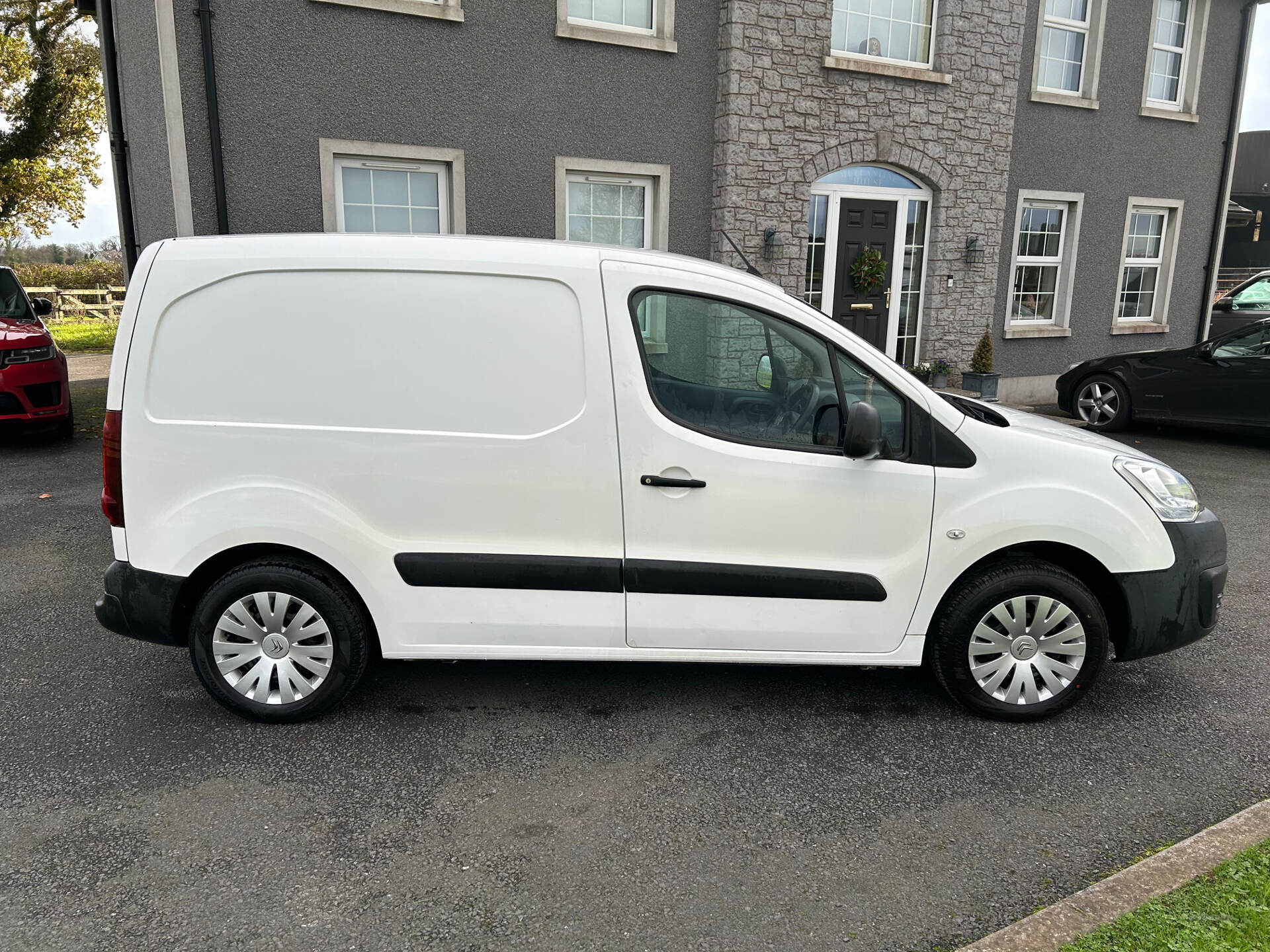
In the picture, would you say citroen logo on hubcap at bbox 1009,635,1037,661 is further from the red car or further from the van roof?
the red car

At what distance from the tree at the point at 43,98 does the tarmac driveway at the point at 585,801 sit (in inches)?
1035

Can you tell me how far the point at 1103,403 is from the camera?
36.9 feet

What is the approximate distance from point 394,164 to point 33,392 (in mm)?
4271

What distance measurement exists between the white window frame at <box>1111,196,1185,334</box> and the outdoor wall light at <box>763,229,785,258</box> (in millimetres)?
6467

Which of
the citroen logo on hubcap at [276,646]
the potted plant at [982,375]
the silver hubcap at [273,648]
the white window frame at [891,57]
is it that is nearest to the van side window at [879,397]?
the silver hubcap at [273,648]

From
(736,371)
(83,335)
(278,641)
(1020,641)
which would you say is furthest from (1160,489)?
(83,335)

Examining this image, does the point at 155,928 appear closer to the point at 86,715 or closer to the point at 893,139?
the point at 86,715

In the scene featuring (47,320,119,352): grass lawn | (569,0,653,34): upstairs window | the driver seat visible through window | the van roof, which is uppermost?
(569,0,653,34): upstairs window

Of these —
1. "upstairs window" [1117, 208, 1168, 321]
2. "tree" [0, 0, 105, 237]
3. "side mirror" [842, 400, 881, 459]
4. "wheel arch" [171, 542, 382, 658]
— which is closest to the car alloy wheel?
"upstairs window" [1117, 208, 1168, 321]

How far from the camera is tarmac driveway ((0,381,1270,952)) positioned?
274 cm

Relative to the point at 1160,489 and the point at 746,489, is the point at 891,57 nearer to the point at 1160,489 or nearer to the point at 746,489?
the point at 1160,489

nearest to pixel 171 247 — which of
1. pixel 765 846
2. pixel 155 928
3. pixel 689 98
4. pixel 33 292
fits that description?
pixel 155 928

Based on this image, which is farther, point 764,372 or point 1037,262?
point 1037,262

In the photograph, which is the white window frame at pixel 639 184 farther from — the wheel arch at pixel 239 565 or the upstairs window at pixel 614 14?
the wheel arch at pixel 239 565
